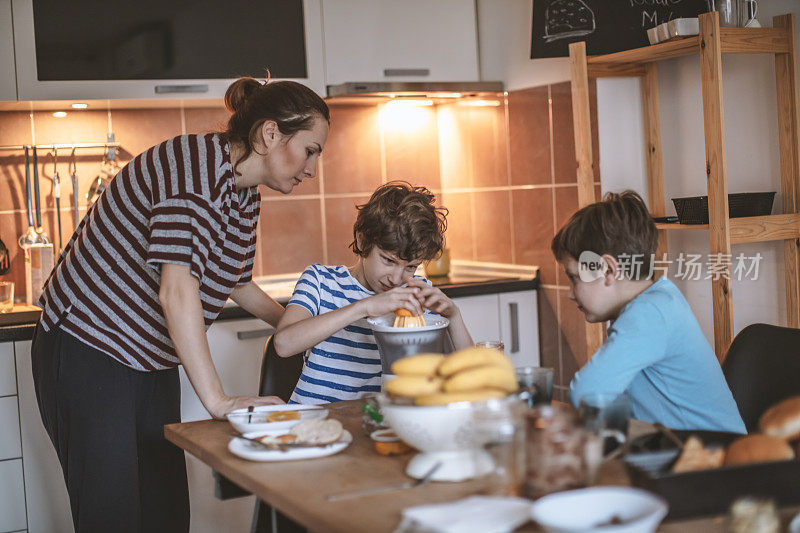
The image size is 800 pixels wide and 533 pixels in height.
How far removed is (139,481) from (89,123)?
59.6 inches

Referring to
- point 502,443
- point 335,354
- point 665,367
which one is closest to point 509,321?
point 335,354

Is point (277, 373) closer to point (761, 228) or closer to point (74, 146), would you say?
point (761, 228)

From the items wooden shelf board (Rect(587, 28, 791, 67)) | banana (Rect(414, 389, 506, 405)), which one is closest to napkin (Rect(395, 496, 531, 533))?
banana (Rect(414, 389, 506, 405))

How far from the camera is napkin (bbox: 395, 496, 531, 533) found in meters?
0.87

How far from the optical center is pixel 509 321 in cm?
295

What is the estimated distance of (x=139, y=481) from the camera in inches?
71.6

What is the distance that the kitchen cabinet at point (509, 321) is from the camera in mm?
2884

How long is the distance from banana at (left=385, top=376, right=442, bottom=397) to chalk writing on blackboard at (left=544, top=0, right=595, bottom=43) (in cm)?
180

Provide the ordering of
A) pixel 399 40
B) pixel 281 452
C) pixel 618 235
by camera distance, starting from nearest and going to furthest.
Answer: pixel 281 452, pixel 618 235, pixel 399 40

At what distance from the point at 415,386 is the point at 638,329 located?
0.50 m

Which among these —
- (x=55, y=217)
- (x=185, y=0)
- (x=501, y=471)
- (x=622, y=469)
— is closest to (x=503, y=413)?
(x=501, y=471)

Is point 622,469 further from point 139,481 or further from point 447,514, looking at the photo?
point 139,481

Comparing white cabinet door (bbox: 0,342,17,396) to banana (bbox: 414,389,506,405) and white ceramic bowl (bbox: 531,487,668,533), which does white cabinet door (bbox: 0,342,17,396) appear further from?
white ceramic bowl (bbox: 531,487,668,533)

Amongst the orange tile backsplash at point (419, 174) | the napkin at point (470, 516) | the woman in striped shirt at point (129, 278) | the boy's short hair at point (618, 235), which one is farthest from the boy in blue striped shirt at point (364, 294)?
the orange tile backsplash at point (419, 174)
